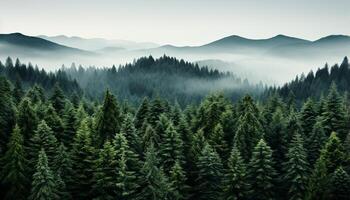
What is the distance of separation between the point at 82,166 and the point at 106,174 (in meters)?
4.52

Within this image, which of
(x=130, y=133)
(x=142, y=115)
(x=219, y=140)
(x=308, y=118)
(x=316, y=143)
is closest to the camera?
(x=130, y=133)

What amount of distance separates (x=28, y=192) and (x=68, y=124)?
1431cm

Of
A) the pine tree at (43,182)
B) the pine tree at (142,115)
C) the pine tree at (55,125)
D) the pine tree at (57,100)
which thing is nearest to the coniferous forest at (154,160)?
the pine tree at (55,125)

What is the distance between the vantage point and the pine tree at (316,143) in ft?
194

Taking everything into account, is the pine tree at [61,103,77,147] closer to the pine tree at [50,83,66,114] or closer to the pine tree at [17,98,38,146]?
the pine tree at [17,98,38,146]

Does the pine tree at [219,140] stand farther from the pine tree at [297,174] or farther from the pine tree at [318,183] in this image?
the pine tree at [318,183]

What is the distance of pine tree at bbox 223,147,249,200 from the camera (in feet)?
161

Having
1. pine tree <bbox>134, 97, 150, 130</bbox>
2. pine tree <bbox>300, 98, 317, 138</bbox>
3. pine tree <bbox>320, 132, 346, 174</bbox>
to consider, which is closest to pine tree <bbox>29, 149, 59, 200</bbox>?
pine tree <bbox>134, 97, 150, 130</bbox>

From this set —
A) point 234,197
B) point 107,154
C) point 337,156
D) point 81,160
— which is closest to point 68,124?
point 81,160

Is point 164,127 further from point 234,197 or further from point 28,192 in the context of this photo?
point 28,192

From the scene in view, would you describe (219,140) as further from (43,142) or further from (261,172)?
(43,142)

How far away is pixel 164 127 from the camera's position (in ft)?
202

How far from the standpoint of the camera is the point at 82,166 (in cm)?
4912

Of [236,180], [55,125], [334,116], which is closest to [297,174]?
[236,180]
